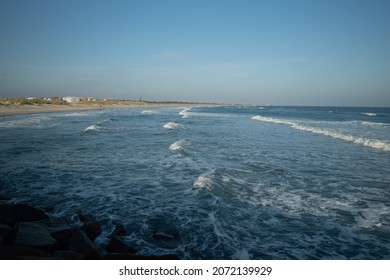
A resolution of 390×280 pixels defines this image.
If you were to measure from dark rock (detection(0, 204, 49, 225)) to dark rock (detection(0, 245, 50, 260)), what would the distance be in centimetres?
212

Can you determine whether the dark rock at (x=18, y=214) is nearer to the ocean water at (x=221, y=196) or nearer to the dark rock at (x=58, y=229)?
the dark rock at (x=58, y=229)

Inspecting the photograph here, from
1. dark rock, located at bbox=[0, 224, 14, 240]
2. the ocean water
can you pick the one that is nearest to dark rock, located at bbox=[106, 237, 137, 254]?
the ocean water

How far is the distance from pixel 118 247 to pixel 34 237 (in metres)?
1.67

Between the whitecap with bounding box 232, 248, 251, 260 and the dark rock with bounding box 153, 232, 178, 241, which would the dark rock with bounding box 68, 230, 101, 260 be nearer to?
the dark rock with bounding box 153, 232, 178, 241

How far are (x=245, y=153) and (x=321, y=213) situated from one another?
891 cm

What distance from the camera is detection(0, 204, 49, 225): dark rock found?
6.29 metres

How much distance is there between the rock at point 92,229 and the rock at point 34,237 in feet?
3.15

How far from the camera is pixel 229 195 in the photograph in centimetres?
920

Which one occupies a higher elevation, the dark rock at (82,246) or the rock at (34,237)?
the rock at (34,237)

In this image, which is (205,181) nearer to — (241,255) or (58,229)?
(241,255)

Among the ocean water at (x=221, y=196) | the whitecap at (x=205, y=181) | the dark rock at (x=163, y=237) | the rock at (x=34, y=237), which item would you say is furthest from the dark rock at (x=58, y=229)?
the whitecap at (x=205, y=181)

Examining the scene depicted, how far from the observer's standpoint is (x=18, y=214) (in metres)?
6.46

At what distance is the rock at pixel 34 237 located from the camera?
491 cm
